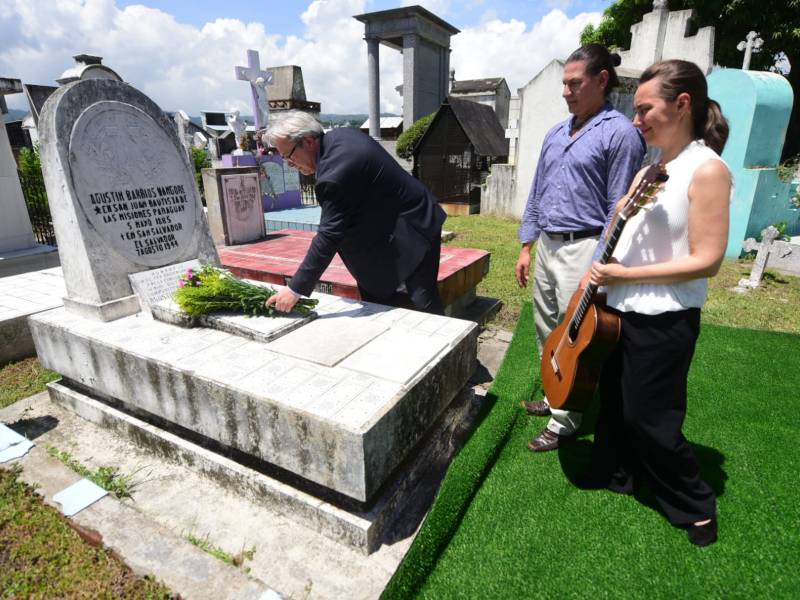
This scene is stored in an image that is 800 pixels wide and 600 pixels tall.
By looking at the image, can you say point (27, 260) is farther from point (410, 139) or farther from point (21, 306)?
point (410, 139)

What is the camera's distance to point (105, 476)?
2.59m

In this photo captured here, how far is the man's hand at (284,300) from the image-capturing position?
2.85m

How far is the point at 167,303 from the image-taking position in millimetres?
3207

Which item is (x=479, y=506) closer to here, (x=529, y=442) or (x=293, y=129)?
(x=529, y=442)

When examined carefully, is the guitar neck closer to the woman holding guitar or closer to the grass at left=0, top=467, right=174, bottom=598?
the woman holding guitar

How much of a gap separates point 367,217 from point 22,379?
126 inches

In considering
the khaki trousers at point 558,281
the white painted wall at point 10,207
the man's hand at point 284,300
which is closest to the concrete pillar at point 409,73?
the white painted wall at point 10,207

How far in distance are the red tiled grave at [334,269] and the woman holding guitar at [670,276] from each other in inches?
93.1

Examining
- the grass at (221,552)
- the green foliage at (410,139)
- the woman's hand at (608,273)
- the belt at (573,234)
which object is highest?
the green foliage at (410,139)

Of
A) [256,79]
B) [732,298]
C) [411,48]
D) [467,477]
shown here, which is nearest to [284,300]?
[467,477]

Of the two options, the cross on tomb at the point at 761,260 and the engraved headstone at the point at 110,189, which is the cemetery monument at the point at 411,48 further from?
the engraved headstone at the point at 110,189

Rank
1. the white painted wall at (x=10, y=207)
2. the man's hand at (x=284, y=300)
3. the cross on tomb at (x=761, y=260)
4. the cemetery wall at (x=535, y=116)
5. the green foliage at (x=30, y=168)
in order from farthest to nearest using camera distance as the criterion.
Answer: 1. the cemetery wall at (x=535, y=116)
2. the green foliage at (x=30, y=168)
3. the white painted wall at (x=10, y=207)
4. the cross on tomb at (x=761, y=260)
5. the man's hand at (x=284, y=300)

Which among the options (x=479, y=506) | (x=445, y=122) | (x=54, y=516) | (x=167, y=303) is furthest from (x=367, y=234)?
(x=445, y=122)

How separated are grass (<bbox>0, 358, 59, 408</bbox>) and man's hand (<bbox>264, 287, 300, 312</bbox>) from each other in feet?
7.34
